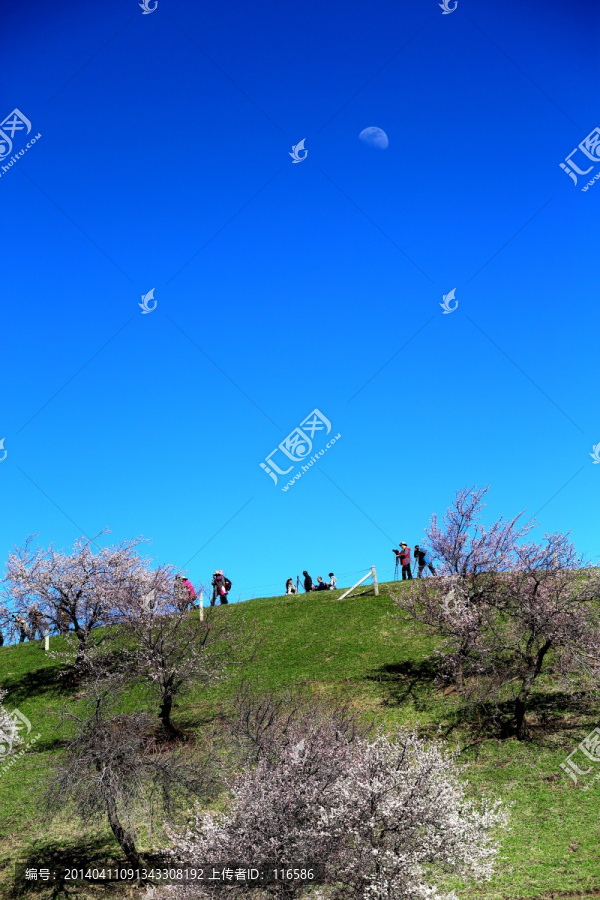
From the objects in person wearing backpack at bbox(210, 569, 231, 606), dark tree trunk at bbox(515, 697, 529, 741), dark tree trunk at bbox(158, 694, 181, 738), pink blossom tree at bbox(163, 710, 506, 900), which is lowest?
pink blossom tree at bbox(163, 710, 506, 900)

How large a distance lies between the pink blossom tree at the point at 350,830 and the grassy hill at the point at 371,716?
377 cm

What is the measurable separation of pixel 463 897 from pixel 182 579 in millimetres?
23737

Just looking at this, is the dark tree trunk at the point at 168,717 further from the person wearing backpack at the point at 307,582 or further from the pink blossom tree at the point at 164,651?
the person wearing backpack at the point at 307,582

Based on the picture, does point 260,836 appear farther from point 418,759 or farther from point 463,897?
point 463,897

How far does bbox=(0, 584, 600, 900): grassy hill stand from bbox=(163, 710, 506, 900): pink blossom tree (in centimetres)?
377

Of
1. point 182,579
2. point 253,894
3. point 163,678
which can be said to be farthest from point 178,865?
point 182,579

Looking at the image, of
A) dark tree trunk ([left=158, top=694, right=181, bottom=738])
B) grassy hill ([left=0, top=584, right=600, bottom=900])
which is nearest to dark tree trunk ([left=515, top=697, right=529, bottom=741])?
grassy hill ([left=0, top=584, right=600, bottom=900])

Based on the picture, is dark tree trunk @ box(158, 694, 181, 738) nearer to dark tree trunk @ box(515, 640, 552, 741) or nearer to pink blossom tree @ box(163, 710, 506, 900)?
pink blossom tree @ box(163, 710, 506, 900)

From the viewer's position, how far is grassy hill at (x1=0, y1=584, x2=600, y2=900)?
760 inches

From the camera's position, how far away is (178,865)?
1606 centimetres

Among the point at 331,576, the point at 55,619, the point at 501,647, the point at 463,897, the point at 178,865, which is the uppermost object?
the point at 331,576

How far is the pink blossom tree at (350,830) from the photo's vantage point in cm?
1460

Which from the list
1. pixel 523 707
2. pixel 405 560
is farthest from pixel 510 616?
pixel 405 560

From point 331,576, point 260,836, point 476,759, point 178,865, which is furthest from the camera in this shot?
point 331,576
